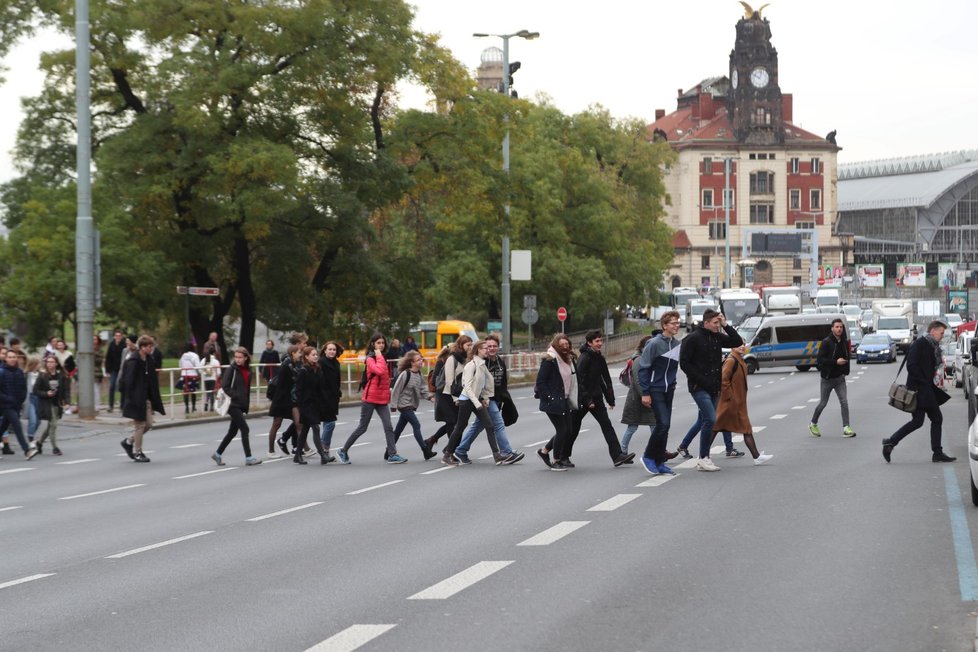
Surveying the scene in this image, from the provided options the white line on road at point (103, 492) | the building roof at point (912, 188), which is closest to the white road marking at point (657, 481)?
the white line on road at point (103, 492)

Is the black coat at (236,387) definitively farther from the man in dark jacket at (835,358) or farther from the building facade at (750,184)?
the building facade at (750,184)

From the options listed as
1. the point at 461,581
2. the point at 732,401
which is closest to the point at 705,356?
the point at 732,401

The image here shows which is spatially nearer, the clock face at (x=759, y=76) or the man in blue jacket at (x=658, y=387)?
the man in blue jacket at (x=658, y=387)

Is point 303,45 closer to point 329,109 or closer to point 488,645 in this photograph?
point 329,109

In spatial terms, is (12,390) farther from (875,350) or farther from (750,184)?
(750,184)

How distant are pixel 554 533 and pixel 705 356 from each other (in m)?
5.87

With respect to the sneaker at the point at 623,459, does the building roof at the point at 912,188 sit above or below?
above

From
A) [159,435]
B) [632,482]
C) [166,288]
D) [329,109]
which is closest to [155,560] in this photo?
[632,482]

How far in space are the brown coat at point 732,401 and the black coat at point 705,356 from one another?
108 mm

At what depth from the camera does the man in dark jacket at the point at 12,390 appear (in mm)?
22188

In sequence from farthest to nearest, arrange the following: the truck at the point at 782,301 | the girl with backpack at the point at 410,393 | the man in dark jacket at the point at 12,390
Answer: the truck at the point at 782,301 → the man in dark jacket at the point at 12,390 → the girl with backpack at the point at 410,393

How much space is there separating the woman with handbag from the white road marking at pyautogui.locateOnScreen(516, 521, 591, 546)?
28.5ft

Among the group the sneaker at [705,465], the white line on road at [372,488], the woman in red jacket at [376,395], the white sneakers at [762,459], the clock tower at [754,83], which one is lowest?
the white line on road at [372,488]

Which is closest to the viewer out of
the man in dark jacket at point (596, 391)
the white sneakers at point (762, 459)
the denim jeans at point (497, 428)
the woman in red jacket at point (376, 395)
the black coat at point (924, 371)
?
the black coat at point (924, 371)
